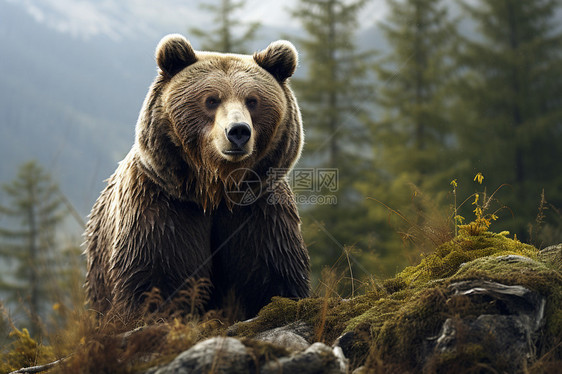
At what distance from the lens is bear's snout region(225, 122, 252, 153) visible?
3662mm

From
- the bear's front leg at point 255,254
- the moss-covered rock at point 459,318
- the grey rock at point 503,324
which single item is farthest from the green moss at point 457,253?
the bear's front leg at point 255,254

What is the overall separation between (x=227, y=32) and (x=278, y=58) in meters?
13.8

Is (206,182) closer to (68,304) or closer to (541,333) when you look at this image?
(68,304)

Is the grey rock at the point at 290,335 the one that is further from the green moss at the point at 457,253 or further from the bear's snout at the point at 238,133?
the bear's snout at the point at 238,133

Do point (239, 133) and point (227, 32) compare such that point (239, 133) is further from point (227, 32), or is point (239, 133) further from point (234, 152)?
point (227, 32)

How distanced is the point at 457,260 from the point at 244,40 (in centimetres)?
1523

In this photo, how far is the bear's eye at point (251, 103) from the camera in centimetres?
406

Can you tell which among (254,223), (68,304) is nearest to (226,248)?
(254,223)

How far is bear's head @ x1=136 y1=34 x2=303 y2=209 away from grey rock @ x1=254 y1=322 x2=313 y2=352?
1.19 m

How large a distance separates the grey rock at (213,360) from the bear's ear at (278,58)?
2.83 metres

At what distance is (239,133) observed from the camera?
12.1 ft

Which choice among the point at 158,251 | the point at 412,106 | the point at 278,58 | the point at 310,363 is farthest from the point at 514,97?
the point at 310,363

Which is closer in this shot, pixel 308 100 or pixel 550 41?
pixel 550 41

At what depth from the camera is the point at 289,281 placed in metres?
4.39
